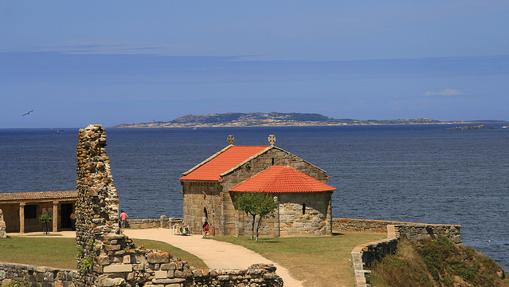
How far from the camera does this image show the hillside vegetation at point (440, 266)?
4309cm

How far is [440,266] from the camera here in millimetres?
48594

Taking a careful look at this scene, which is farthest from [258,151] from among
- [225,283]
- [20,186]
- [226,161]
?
[20,186]

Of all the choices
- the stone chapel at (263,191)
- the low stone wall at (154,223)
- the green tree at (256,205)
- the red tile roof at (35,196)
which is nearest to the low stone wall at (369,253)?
the stone chapel at (263,191)

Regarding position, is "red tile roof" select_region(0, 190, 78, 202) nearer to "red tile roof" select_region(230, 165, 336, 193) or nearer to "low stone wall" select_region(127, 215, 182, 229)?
"low stone wall" select_region(127, 215, 182, 229)

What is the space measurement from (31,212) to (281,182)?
12.1 meters

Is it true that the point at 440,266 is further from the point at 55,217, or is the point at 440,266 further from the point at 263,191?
the point at 55,217

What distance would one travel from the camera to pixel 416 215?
268ft

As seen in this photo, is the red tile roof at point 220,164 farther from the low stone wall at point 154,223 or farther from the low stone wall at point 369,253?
the low stone wall at point 369,253

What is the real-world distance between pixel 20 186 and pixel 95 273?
323 feet

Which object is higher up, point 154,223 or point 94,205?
point 94,205

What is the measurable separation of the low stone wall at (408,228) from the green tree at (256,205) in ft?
18.2

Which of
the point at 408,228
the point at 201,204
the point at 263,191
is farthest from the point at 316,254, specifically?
the point at 201,204

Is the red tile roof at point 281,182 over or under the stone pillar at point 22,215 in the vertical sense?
over

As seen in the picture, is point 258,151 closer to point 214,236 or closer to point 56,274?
point 214,236
